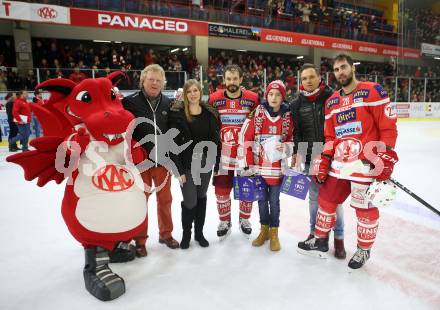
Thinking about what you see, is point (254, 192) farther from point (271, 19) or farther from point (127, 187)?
point (271, 19)

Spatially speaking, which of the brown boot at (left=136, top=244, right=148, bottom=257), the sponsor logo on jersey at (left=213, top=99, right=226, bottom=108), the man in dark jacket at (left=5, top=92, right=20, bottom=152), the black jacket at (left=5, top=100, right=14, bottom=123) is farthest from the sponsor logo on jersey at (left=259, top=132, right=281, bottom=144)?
the black jacket at (left=5, top=100, right=14, bottom=123)

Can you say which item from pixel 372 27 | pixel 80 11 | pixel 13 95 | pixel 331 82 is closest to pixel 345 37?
pixel 372 27

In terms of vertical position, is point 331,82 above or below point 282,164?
above

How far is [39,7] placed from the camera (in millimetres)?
9688

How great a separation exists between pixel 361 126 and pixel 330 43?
1606 centimetres

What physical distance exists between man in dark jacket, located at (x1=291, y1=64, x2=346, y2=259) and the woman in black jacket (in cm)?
68

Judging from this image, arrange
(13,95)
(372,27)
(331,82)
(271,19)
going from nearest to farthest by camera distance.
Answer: (13,95) → (331,82) → (271,19) → (372,27)

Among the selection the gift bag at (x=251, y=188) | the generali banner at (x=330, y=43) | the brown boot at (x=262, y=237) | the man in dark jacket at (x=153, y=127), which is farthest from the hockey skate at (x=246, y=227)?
the generali banner at (x=330, y=43)

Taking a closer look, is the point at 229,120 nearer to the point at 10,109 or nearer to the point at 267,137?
the point at 267,137

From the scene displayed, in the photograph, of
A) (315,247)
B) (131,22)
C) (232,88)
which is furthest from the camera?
(131,22)

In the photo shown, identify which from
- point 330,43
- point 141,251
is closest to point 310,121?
point 141,251

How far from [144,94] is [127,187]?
0.87 metres

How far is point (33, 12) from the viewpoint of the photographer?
31.5 ft

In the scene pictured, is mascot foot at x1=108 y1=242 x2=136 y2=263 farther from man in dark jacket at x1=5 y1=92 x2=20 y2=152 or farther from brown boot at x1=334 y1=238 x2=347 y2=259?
man in dark jacket at x1=5 y1=92 x2=20 y2=152
